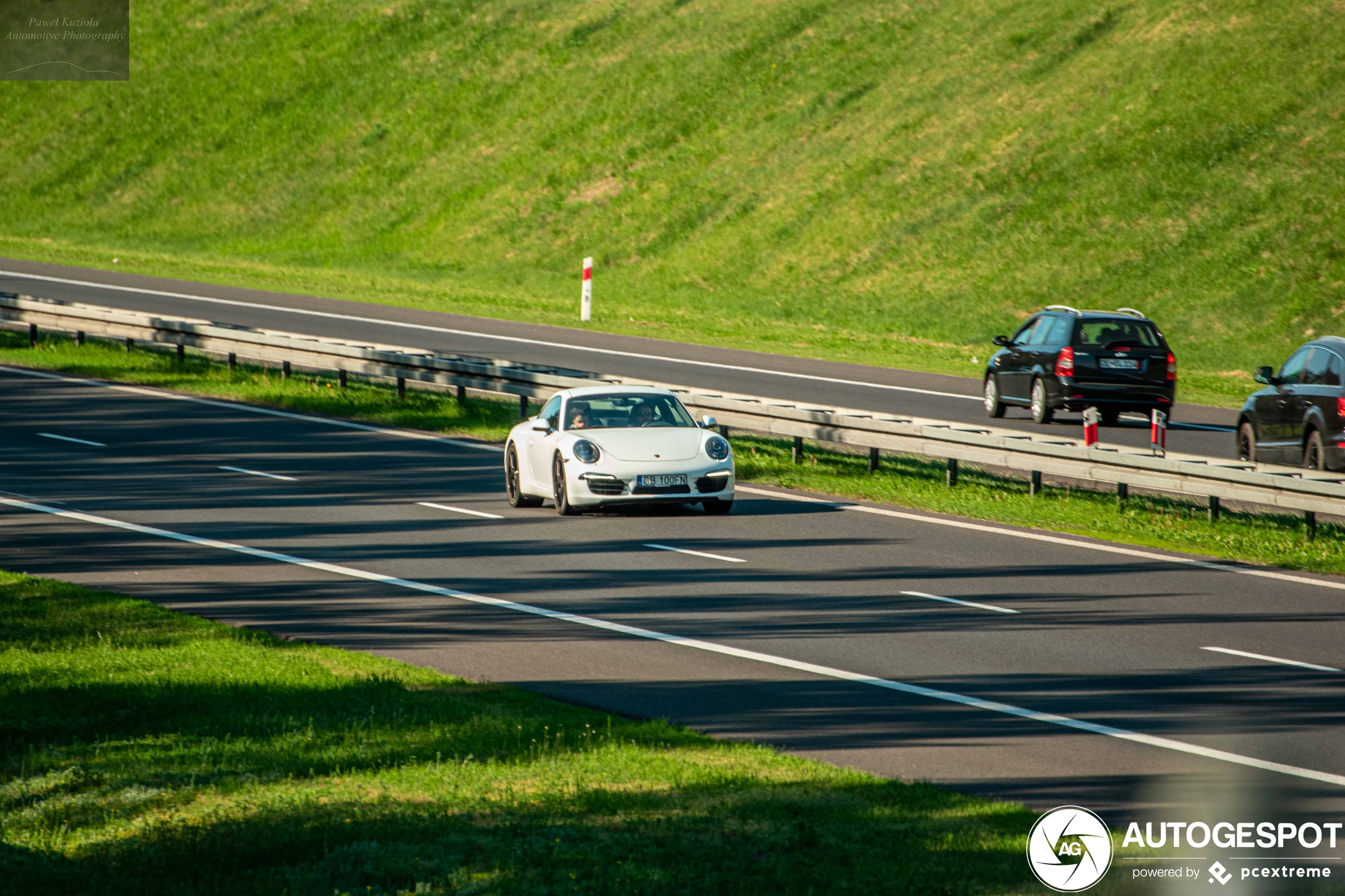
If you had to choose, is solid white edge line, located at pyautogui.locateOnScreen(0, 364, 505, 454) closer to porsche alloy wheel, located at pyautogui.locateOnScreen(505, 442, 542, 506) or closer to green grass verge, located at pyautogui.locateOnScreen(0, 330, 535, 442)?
green grass verge, located at pyautogui.locateOnScreen(0, 330, 535, 442)

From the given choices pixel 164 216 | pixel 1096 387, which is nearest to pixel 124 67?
pixel 164 216

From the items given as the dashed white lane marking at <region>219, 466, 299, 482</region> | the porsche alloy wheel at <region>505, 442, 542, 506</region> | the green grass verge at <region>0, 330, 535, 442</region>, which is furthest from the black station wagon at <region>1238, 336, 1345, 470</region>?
the dashed white lane marking at <region>219, 466, 299, 482</region>

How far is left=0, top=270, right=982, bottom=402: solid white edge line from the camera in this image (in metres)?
29.0

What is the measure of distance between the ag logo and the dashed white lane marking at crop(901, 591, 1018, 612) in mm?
5518

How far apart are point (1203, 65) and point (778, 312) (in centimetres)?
1272

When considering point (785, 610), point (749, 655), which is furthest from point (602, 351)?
point (749, 655)

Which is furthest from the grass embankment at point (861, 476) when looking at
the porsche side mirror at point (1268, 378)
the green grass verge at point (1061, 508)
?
the porsche side mirror at point (1268, 378)

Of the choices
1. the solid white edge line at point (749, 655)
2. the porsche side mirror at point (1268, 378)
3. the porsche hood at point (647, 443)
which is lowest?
the solid white edge line at point (749, 655)

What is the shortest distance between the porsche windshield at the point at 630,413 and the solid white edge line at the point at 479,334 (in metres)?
10.3

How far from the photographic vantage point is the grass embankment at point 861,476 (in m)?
16.5

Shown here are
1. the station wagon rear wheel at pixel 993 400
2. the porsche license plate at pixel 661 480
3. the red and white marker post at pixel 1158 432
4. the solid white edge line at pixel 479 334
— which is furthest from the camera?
the solid white edge line at pixel 479 334

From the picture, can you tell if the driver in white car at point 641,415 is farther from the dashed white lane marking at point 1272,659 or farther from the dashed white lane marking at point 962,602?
the dashed white lane marking at point 1272,659

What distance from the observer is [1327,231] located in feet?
118

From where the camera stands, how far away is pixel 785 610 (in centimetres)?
1273
